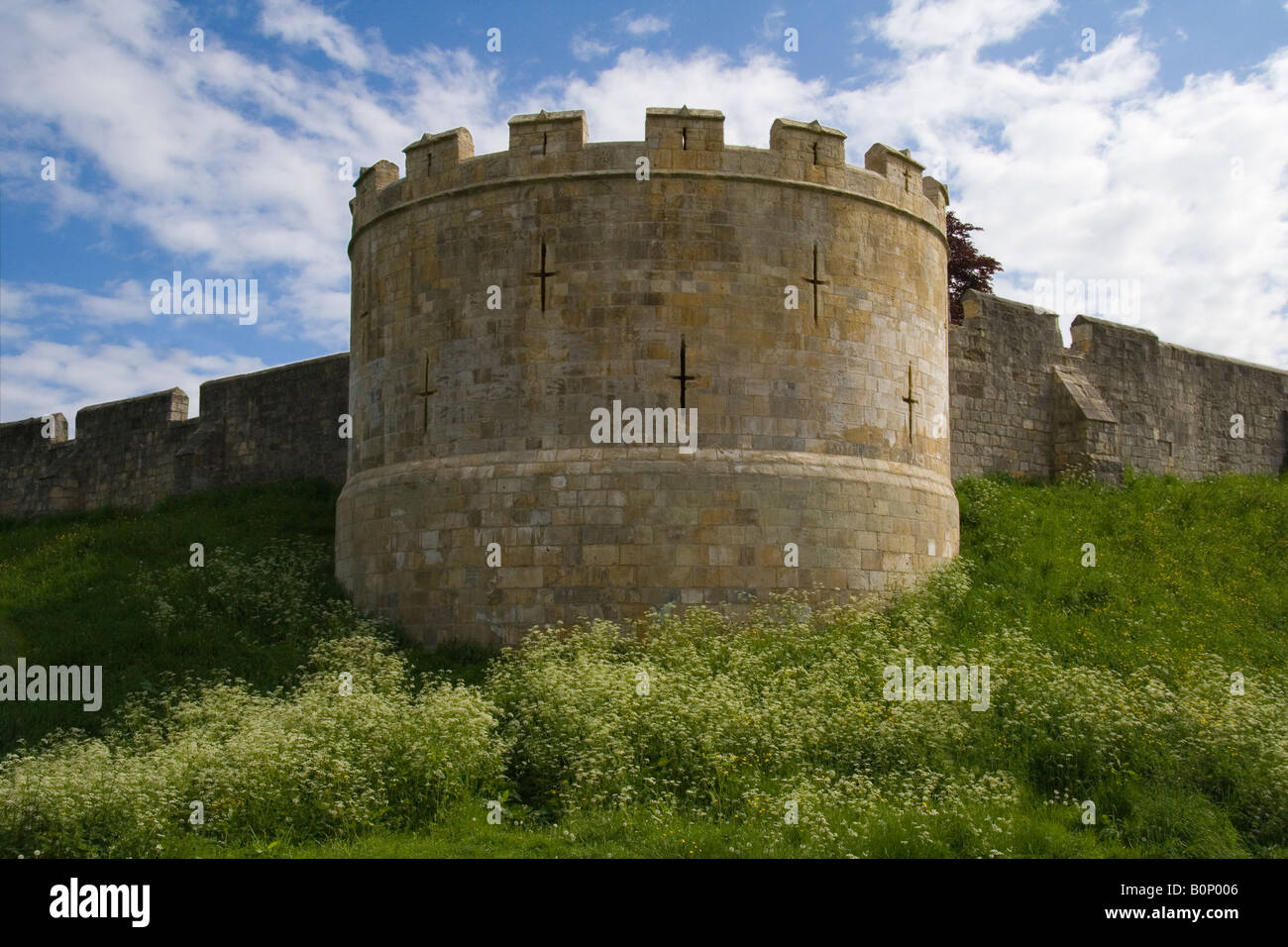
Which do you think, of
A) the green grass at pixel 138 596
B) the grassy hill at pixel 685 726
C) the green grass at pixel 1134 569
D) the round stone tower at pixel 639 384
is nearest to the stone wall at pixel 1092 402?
the green grass at pixel 1134 569

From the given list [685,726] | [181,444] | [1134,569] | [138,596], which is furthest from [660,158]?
[181,444]

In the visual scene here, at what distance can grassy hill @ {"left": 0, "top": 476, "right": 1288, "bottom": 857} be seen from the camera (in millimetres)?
9344

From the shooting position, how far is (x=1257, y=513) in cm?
1862

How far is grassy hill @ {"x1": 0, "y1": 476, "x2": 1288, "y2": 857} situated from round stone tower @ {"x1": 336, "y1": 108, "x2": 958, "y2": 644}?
2.24ft

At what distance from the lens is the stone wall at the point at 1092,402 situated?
18.6 meters

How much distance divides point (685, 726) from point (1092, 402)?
11393mm

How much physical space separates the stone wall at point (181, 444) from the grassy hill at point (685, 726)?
164 inches

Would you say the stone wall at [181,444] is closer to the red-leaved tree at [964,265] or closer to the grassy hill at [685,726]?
the grassy hill at [685,726]

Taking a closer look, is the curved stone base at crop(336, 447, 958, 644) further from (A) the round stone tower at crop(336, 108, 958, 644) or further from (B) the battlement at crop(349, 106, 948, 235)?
(B) the battlement at crop(349, 106, 948, 235)

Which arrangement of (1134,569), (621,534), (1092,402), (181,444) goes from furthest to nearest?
(181,444), (1092,402), (1134,569), (621,534)

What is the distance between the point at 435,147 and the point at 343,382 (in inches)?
231

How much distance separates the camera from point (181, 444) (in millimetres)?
22125

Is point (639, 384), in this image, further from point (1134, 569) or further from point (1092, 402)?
point (1092, 402)

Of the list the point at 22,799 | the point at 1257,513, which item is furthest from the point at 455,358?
the point at 1257,513
